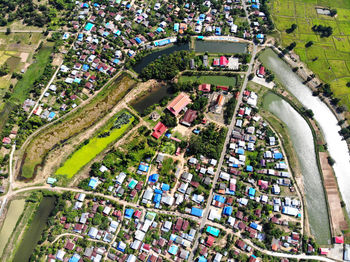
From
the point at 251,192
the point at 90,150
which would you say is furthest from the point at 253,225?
the point at 90,150

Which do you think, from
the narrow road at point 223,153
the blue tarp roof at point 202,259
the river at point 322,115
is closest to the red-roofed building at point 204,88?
the narrow road at point 223,153

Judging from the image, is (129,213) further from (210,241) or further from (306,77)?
(306,77)

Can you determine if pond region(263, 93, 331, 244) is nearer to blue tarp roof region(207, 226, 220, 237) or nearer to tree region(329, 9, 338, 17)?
blue tarp roof region(207, 226, 220, 237)

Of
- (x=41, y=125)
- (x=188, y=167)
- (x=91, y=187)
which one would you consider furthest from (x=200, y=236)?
(x=41, y=125)

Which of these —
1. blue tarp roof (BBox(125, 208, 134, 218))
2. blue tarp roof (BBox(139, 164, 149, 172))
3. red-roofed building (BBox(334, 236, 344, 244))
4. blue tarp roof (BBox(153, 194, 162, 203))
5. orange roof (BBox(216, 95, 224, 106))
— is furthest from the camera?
orange roof (BBox(216, 95, 224, 106))

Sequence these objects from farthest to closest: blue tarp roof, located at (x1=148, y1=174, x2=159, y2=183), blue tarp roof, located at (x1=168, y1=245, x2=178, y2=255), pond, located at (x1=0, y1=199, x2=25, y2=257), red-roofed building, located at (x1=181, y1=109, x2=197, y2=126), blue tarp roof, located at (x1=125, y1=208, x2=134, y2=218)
A: 1. red-roofed building, located at (x1=181, y1=109, x2=197, y2=126)
2. blue tarp roof, located at (x1=148, y1=174, x2=159, y2=183)
3. blue tarp roof, located at (x1=125, y1=208, x2=134, y2=218)
4. pond, located at (x1=0, y1=199, x2=25, y2=257)
5. blue tarp roof, located at (x1=168, y1=245, x2=178, y2=255)

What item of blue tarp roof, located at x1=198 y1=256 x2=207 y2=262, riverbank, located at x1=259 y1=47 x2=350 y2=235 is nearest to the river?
riverbank, located at x1=259 y1=47 x2=350 y2=235
